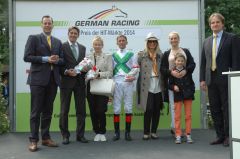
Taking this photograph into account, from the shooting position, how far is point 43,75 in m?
7.06

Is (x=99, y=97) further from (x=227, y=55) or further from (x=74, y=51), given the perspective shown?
(x=227, y=55)

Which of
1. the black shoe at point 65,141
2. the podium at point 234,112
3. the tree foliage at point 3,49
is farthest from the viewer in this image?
the tree foliage at point 3,49

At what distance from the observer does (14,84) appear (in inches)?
352

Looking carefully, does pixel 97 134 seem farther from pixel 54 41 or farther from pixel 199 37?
pixel 199 37

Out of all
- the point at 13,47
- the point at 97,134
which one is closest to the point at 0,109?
the point at 13,47

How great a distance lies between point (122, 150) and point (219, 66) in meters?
2.20

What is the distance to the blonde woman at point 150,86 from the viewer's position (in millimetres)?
7969

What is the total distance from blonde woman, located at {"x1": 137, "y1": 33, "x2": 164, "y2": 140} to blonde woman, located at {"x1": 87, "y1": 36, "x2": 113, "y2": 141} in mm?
634

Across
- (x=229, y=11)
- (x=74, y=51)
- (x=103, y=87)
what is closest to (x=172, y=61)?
(x=103, y=87)

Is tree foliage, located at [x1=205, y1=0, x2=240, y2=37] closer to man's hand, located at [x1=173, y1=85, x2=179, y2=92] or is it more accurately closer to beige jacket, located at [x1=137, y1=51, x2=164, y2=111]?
beige jacket, located at [x1=137, y1=51, x2=164, y2=111]

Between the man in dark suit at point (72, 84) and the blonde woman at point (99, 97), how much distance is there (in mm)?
203

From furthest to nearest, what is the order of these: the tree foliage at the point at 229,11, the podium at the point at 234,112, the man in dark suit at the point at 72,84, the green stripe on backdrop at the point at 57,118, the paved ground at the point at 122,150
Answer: the tree foliage at the point at 229,11 → the green stripe on backdrop at the point at 57,118 → the man in dark suit at the point at 72,84 → the paved ground at the point at 122,150 → the podium at the point at 234,112

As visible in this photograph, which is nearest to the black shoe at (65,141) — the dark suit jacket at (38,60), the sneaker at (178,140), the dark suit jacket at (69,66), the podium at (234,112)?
the dark suit jacket at (69,66)

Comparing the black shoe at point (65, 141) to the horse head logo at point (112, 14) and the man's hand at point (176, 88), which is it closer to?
the man's hand at point (176, 88)
